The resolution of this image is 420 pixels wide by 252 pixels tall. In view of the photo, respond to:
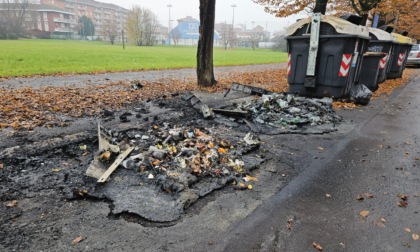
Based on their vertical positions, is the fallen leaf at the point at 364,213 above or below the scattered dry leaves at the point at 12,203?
below

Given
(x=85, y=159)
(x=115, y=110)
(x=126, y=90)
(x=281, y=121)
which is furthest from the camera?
(x=126, y=90)

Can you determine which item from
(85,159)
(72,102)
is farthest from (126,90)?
(85,159)

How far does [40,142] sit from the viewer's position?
419 centimetres

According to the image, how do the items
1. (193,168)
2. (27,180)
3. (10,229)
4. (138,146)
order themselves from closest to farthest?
(10,229)
(27,180)
(193,168)
(138,146)

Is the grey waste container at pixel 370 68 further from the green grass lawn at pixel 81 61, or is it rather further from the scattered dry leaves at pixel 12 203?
the scattered dry leaves at pixel 12 203

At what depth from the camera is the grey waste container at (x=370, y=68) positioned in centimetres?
1011

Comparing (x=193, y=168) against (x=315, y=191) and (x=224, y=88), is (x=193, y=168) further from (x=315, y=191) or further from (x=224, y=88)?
(x=224, y=88)

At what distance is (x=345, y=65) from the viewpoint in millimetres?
7805

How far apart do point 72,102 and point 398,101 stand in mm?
9832

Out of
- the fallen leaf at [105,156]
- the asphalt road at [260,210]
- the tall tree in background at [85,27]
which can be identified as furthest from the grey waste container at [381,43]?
the tall tree in background at [85,27]

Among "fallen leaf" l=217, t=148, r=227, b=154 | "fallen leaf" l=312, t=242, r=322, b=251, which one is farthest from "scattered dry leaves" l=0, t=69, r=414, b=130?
"fallen leaf" l=312, t=242, r=322, b=251

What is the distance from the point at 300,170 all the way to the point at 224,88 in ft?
21.0

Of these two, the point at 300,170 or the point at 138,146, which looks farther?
the point at 138,146

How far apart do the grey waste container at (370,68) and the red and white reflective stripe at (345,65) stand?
9.68 ft
